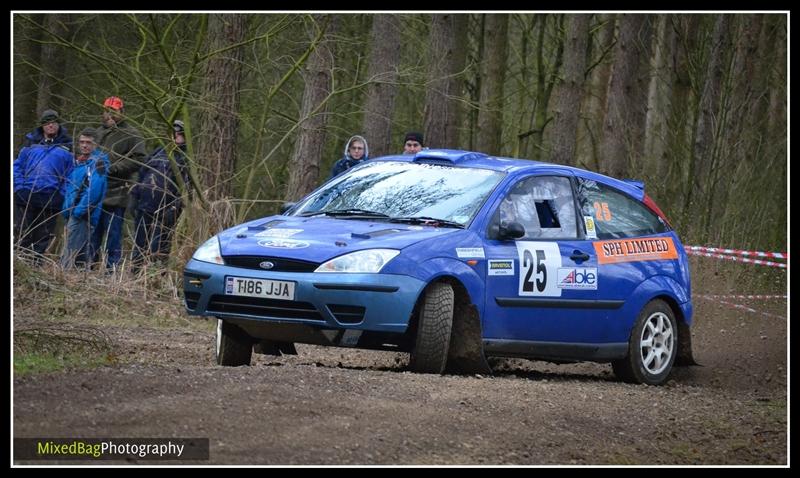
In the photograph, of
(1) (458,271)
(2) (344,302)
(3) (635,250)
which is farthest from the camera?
(3) (635,250)

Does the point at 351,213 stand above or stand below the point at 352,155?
below

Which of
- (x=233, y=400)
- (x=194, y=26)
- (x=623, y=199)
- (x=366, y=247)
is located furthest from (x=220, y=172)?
(x=233, y=400)

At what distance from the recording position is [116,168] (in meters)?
14.9

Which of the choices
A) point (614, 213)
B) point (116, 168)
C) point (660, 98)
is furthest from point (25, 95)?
point (614, 213)

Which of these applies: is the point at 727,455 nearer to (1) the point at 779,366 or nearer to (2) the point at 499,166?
(2) the point at 499,166

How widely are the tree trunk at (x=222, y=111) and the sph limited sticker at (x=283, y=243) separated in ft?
20.2

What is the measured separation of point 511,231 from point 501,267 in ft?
0.88

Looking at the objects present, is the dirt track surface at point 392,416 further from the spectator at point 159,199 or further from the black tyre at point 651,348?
the spectator at point 159,199

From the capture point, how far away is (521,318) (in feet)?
32.4

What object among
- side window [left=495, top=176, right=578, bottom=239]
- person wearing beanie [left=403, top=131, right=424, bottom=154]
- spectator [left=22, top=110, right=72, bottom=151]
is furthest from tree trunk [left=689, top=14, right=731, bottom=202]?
side window [left=495, top=176, right=578, bottom=239]

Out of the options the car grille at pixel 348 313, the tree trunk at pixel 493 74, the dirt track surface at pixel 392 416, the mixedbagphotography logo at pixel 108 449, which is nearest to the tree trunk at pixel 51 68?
the tree trunk at pixel 493 74

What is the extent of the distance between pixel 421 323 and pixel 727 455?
2308mm

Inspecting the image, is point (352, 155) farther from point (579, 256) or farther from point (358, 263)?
point (358, 263)

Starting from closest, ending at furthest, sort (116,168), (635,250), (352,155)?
(635,250), (116,168), (352,155)
